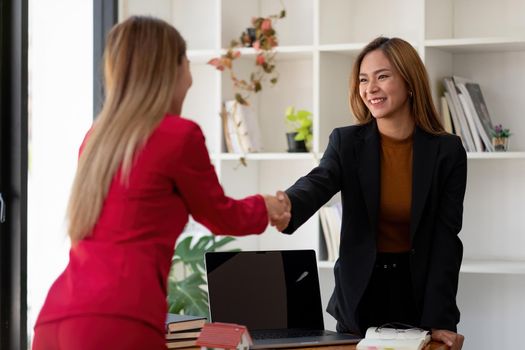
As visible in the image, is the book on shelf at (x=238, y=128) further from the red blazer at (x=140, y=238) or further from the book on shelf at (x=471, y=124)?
the red blazer at (x=140, y=238)

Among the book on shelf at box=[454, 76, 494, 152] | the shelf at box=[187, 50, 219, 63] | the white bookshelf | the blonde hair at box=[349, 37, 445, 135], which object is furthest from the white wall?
the blonde hair at box=[349, 37, 445, 135]

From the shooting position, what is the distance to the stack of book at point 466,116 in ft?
13.3

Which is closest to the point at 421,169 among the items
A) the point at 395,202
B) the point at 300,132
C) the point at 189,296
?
the point at 395,202

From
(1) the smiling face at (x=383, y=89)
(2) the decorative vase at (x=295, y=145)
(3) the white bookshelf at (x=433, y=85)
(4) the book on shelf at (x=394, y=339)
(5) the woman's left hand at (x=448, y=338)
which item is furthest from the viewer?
(2) the decorative vase at (x=295, y=145)

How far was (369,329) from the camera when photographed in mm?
2627

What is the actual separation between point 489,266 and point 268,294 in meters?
1.62

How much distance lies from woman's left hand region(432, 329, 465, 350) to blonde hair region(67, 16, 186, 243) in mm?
1147

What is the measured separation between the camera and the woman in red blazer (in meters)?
1.87

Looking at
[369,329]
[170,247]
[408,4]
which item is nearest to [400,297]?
[369,329]

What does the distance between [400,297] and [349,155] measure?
1.50 ft

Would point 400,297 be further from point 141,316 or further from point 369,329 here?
point 141,316

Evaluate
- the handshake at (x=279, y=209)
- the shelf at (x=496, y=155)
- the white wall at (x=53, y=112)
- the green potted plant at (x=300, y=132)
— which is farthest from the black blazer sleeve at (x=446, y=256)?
the white wall at (x=53, y=112)

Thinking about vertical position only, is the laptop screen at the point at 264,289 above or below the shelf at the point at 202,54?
below

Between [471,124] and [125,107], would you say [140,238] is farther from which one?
[471,124]
